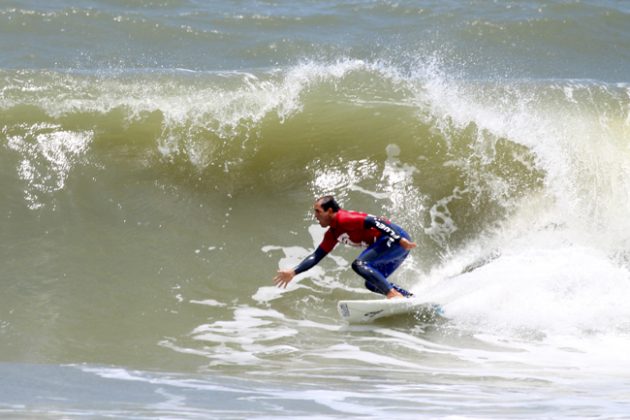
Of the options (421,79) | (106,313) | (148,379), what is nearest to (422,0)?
(421,79)

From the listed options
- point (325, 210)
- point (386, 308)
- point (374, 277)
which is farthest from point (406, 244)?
point (325, 210)

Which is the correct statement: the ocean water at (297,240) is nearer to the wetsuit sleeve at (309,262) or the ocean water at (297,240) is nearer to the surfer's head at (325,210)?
the wetsuit sleeve at (309,262)

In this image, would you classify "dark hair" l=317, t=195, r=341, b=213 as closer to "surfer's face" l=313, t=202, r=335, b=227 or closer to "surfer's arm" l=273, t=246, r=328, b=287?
"surfer's face" l=313, t=202, r=335, b=227

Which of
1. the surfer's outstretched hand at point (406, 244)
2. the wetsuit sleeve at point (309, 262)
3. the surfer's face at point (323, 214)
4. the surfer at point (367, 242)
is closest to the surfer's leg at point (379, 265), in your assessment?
the surfer at point (367, 242)

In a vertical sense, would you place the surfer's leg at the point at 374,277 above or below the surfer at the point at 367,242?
below

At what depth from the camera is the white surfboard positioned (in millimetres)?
7805

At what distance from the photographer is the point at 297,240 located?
9688 mm

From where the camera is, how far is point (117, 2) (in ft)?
59.8

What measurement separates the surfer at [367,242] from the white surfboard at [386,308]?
216 mm

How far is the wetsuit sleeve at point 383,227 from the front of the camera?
26.8 ft

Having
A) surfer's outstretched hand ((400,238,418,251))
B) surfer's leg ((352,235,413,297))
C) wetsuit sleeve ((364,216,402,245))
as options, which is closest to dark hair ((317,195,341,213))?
wetsuit sleeve ((364,216,402,245))

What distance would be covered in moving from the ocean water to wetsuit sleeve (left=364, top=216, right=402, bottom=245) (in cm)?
70

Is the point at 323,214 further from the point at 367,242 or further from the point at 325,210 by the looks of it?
the point at 367,242

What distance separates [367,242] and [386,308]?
0.75 m
